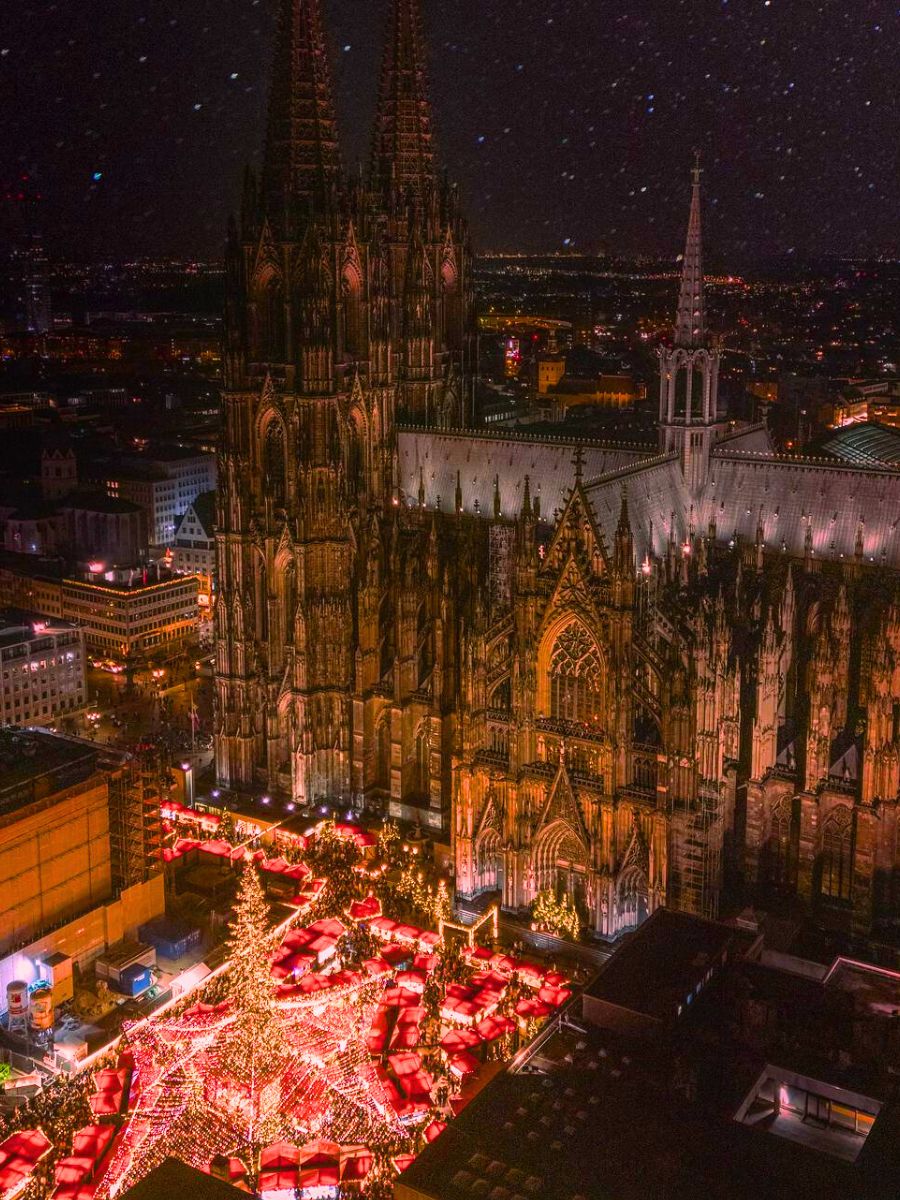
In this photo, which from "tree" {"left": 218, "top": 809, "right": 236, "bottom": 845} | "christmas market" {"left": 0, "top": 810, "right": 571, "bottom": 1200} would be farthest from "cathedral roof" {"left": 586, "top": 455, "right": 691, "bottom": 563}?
"tree" {"left": 218, "top": 809, "right": 236, "bottom": 845}

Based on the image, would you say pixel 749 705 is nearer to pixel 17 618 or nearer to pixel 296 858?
pixel 296 858

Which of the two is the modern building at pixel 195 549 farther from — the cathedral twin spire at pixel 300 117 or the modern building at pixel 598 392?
the modern building at pixel 598 392

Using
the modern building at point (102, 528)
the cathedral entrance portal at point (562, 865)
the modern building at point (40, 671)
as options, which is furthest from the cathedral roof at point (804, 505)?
the modern building at point (102, 528)

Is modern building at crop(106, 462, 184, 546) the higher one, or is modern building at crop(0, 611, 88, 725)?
modern building at crop(106, 462, 184, 546)

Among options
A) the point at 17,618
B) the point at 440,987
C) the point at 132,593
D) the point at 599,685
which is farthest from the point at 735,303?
the point at 440,987

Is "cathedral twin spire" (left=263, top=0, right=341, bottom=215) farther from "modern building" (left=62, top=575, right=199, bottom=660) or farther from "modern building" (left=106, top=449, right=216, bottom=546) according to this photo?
"modern building" (left=106, top=449, right=216, bottom=546)

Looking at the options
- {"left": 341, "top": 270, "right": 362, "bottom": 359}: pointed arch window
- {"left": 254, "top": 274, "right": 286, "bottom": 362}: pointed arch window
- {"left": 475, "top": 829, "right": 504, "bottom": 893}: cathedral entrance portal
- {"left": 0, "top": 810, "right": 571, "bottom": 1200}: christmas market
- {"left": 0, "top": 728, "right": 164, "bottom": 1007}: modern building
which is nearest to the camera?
{"left": 0, "top": 810, "right": 571, "bottom": 1200}: christmas market

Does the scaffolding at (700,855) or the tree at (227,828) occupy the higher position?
the scaffolding at (700,855)
